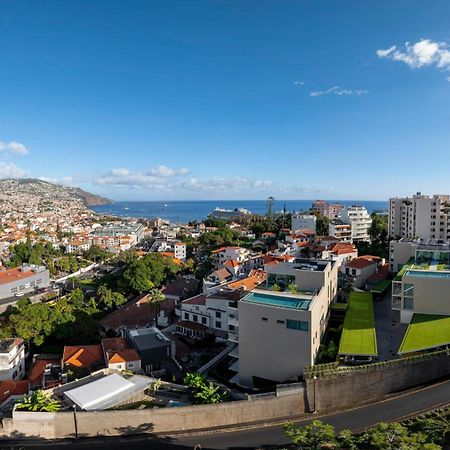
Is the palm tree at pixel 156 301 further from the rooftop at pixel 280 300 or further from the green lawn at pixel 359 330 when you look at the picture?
the green lawn at pixel 359 330

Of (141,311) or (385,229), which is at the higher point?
(385,229)

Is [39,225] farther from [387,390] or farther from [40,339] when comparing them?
[387,390]

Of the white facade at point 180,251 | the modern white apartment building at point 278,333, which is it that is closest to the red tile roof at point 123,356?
the modern white apartment building at point 278,333

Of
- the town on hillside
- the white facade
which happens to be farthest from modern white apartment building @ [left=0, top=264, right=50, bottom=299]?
the white facade

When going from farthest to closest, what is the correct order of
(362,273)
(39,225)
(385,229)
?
(39,225), (385,229), (362,273)

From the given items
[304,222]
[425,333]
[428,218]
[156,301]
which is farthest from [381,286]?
[304,222]

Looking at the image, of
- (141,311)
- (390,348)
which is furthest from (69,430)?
(141,311)
